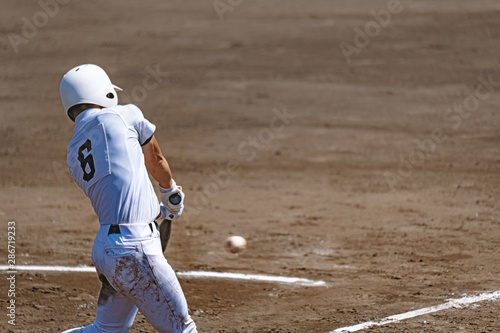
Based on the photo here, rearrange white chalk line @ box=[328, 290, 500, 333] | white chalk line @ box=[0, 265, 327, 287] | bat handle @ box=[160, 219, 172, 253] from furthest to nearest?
1. white chalk line @ box=[0, 265, 327, 287]
2. white chalk line @ box=[328, 290, 500, 333]
3. bat handle @ box=[160, 219, 172, 253]

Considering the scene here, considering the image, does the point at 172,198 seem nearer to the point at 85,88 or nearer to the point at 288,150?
the point at 85,88

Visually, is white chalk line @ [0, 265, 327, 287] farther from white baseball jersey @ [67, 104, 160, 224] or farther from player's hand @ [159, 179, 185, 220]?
white baseball jersey @ [67, 104, 160, 224]

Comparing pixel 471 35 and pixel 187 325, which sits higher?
pixel 187 325

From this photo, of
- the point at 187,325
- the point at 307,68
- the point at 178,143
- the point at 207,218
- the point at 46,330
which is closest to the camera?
the point at 187,325

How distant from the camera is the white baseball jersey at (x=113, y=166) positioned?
4.22 m

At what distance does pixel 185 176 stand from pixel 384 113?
15.6 ft

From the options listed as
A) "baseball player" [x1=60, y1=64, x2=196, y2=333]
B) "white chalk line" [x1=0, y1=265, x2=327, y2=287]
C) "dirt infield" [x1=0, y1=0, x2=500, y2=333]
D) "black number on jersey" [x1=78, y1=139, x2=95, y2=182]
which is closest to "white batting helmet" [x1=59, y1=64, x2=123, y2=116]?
"baseball player" [x1=60, y1=64, x2=196, y2=333]

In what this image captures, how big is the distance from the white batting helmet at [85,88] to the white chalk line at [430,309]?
273 centimetres

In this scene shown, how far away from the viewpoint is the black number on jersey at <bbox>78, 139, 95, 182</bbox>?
425 cm

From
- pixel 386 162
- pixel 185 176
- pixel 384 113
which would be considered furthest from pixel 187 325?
pixel 384 113

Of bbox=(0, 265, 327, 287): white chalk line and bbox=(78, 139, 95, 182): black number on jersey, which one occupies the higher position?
bbox=(78, 139, 95, 182): black number on jersey

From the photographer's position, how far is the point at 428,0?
20969 mm

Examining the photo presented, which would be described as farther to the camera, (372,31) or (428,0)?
(428,0)

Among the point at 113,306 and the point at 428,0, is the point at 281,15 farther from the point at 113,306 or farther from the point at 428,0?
the point at 113,306
